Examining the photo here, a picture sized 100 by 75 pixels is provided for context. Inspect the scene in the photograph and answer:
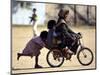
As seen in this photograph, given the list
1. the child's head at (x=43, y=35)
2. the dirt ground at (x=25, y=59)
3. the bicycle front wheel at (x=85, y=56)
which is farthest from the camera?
the bicycle front wheel at (x=85, y=56)

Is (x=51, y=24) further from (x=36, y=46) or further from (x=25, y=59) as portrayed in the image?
(x=25, y=59)

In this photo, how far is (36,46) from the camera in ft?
7.80

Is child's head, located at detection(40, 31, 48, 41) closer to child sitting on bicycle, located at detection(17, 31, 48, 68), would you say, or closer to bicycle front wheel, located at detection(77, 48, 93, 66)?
child sitting on bicycle, located at detection(17, 31, 48, 68)

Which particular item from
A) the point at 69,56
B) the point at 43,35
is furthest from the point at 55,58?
the point at 43,35

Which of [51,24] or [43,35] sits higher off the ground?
[51,24]

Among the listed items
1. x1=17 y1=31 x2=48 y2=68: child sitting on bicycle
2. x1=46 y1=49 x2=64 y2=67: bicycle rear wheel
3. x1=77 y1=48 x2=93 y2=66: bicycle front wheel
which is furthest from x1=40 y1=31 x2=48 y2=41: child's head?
x1=77 y1=48 x2=93 y2=66: bicycle front wheel

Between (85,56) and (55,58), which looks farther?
(85,56)

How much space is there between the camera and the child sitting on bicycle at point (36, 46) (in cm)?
233

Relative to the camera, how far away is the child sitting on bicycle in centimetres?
233

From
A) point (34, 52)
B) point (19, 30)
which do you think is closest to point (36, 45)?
point (34, 52)

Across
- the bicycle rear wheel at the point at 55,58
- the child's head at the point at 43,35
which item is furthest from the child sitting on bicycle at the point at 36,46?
the bicycle rear wheel at the point at 55,58

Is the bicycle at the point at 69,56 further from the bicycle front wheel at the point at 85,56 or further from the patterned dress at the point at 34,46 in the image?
the patterned dress at the point at 34,46

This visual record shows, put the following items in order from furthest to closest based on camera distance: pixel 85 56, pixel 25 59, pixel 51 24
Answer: pixel 85 56, pixel 51 24, pixel 25 59
